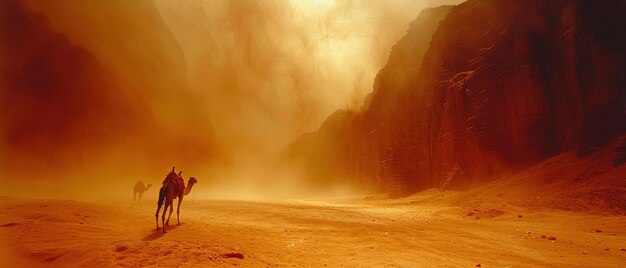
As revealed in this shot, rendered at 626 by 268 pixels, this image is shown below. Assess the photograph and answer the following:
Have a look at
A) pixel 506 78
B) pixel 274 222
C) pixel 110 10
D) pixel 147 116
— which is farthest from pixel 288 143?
pixel 274 222

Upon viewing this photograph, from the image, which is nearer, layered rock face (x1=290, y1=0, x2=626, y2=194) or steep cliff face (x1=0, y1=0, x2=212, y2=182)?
layered rock face (x1=290, y1=0, x2=626, y2=194)

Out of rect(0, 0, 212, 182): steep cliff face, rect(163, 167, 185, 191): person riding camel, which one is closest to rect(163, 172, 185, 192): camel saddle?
rect(163, 167, 185, 191): person riding camel

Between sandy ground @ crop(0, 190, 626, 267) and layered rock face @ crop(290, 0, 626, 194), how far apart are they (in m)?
13.7

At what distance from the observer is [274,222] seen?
14.6 m

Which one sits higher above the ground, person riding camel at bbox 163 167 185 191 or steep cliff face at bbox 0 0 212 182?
steep cliff face at bbox 0 0 212 182

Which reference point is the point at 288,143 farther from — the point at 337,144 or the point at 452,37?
the point at 452,37

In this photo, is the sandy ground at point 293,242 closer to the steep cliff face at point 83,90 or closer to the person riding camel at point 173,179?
the person riding camel at point 173,179

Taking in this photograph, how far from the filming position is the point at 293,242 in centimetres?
1006

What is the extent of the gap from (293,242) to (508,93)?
27515 mm

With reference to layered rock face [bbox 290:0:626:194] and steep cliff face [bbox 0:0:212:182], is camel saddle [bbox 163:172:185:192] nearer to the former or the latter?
layered rock face [bbox 290:0:626:194]

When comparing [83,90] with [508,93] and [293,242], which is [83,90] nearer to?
[293,242]

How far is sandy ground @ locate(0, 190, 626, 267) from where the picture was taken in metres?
7.45

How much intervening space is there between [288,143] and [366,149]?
58694 mm

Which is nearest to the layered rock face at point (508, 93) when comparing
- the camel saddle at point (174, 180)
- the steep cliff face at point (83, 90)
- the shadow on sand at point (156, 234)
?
the camel saddle at point (174, 180)
